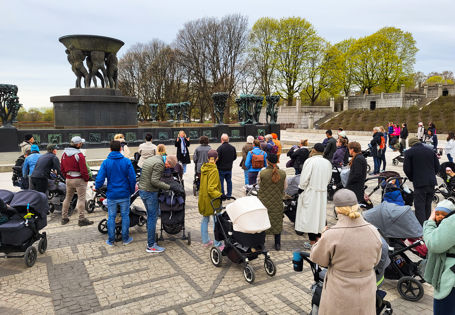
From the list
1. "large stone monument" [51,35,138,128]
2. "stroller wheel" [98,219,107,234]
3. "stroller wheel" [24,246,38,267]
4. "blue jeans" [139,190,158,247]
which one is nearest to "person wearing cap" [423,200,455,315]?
"blue jeans" [139,190,158,247]

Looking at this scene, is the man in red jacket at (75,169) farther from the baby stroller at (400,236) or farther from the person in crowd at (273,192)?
the baby stroller at (400,236)

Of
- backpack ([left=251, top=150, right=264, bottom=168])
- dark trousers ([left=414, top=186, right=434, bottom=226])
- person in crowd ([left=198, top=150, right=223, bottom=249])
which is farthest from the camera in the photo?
backpack ([left=251, top=150, right=264, bottom=168])

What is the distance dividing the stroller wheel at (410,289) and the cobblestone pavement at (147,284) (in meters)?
0.08

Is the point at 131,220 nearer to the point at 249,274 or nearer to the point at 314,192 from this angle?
the point at 249,274

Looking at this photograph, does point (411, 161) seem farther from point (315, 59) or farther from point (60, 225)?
point (315, 59)

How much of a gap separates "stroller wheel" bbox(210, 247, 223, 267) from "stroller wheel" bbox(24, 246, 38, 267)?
3.06 m

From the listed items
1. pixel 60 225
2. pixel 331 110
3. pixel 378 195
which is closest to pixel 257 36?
pixel 331 110

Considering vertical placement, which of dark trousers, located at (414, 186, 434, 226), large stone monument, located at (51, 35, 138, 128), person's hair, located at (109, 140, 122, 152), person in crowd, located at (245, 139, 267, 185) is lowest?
dark trousers, located at (414, 186, 434, 226)

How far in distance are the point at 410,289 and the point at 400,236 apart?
28.6 inches

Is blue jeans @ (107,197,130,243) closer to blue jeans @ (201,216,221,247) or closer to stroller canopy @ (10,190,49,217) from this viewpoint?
stroller canopy @ (10,190,49,217)

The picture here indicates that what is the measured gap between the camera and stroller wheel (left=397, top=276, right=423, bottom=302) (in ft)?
15.1

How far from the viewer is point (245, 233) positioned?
5.22m

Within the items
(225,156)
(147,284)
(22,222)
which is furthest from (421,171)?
(22,222)

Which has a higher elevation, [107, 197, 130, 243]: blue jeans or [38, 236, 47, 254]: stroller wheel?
[107, 197, 130, 243]: blue jeans
